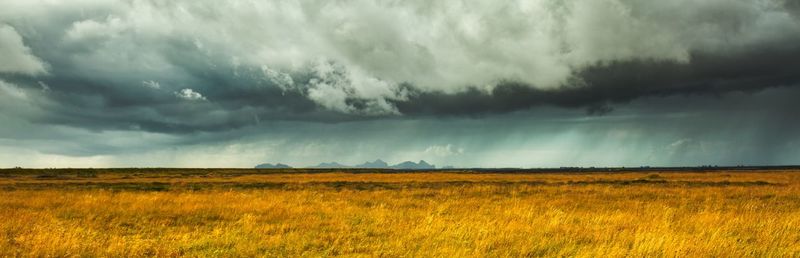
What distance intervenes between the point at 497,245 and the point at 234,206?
12786 mm

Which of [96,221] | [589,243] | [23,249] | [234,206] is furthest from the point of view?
[234,206]

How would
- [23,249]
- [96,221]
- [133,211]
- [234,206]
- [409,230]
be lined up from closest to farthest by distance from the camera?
[23,249] < [409,230] < [96,221] < [133,211] < [234,206]

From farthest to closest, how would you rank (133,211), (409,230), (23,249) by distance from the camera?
(133,211)
(409,230)
(23,249)

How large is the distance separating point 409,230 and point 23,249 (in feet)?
27.3

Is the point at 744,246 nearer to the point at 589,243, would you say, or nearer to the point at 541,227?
the point at 589,243

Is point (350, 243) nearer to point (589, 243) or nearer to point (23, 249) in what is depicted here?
point (589, 243)

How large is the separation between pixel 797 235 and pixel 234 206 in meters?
18.0

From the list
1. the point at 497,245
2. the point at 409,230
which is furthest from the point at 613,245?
the point at 409,230

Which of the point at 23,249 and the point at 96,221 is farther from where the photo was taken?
the point at 96,221

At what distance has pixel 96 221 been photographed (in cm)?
1534

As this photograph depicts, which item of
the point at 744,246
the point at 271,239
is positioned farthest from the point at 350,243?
the point at 744,246

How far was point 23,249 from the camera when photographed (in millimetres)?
9977

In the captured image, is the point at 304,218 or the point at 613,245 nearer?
the point at 613,245

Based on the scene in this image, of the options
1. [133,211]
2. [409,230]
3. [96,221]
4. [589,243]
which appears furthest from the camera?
[133,211]
